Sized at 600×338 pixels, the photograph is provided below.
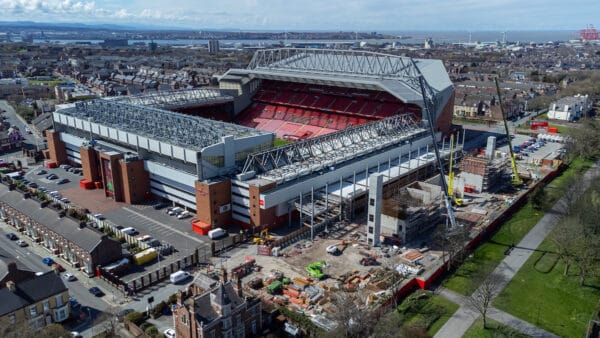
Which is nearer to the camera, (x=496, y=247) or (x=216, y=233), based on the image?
(x=496, y=247)

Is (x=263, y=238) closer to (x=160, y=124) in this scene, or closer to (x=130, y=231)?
(x=130, y=231)

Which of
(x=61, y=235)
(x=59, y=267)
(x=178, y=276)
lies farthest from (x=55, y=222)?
(x=178, y=276)

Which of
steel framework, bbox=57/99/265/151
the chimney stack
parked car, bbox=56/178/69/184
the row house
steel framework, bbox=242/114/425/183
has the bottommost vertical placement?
parked car, bbox=56/178/69/184

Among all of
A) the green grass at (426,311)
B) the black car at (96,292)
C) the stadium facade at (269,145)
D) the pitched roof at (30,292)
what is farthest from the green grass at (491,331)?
the pitched roof at (30,292)

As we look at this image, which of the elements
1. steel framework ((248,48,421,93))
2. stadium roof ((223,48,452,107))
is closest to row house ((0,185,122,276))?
stadium roof ((223,48,452,107))

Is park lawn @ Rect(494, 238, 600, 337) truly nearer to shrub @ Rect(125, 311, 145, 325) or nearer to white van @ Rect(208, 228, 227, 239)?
Answer: white van @ Rect(208, 228, 227, 239)

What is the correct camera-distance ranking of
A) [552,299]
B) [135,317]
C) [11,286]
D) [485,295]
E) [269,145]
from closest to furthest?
[11,286], [485,295], [135,317], [552,299], [269,145]
